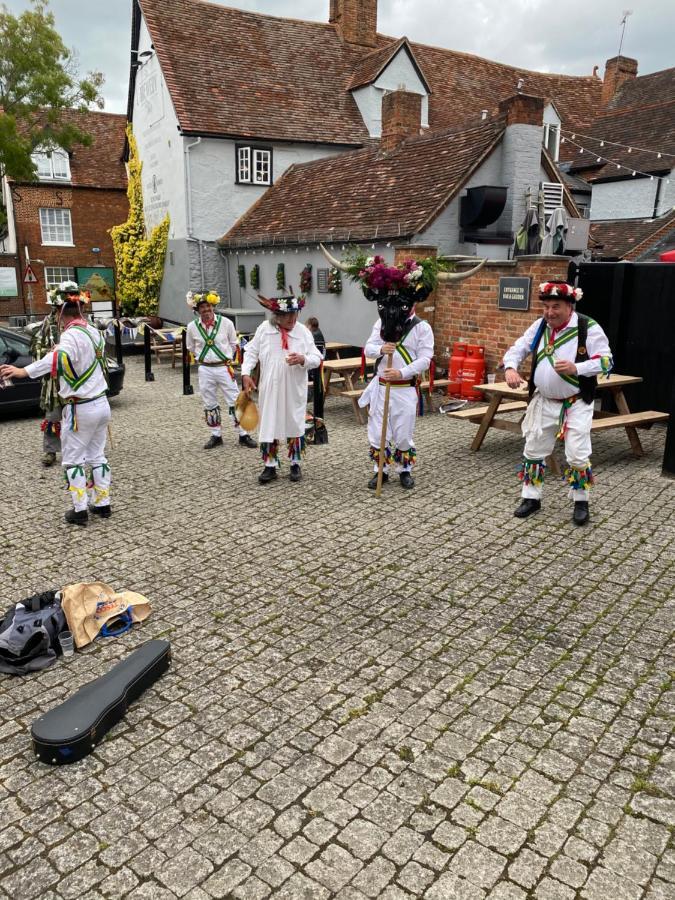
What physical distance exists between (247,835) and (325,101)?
2397cm

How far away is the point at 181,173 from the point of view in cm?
2061

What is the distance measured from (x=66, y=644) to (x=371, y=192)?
14.1m

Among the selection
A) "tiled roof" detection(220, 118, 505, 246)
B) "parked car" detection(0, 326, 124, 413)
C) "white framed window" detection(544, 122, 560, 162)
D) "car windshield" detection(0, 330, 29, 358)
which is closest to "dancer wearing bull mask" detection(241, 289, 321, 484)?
"parked car" detection(0, 326, 124, 413)

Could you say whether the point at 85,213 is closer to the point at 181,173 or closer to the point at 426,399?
the point at 181,173

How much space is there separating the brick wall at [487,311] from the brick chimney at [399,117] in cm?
703

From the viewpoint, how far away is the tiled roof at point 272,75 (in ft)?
68.5

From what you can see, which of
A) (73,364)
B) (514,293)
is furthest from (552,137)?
(73,364)

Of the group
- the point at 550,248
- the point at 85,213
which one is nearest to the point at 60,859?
the point at 550,248

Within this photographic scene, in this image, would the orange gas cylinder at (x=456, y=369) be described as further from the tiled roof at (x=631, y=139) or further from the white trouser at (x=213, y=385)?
the tiled roof at (x=631, y=139)

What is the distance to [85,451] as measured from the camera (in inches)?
249

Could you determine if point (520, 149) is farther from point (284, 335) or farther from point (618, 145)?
point (618, 145)

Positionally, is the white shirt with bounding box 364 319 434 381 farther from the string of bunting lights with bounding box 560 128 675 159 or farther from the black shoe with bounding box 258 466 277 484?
the string of bunting lights with bounding box 560 128 675 159

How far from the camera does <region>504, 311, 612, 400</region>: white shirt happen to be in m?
5.73

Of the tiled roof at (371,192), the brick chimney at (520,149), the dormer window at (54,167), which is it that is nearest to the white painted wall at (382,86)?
the tiled roof at (371,192)
